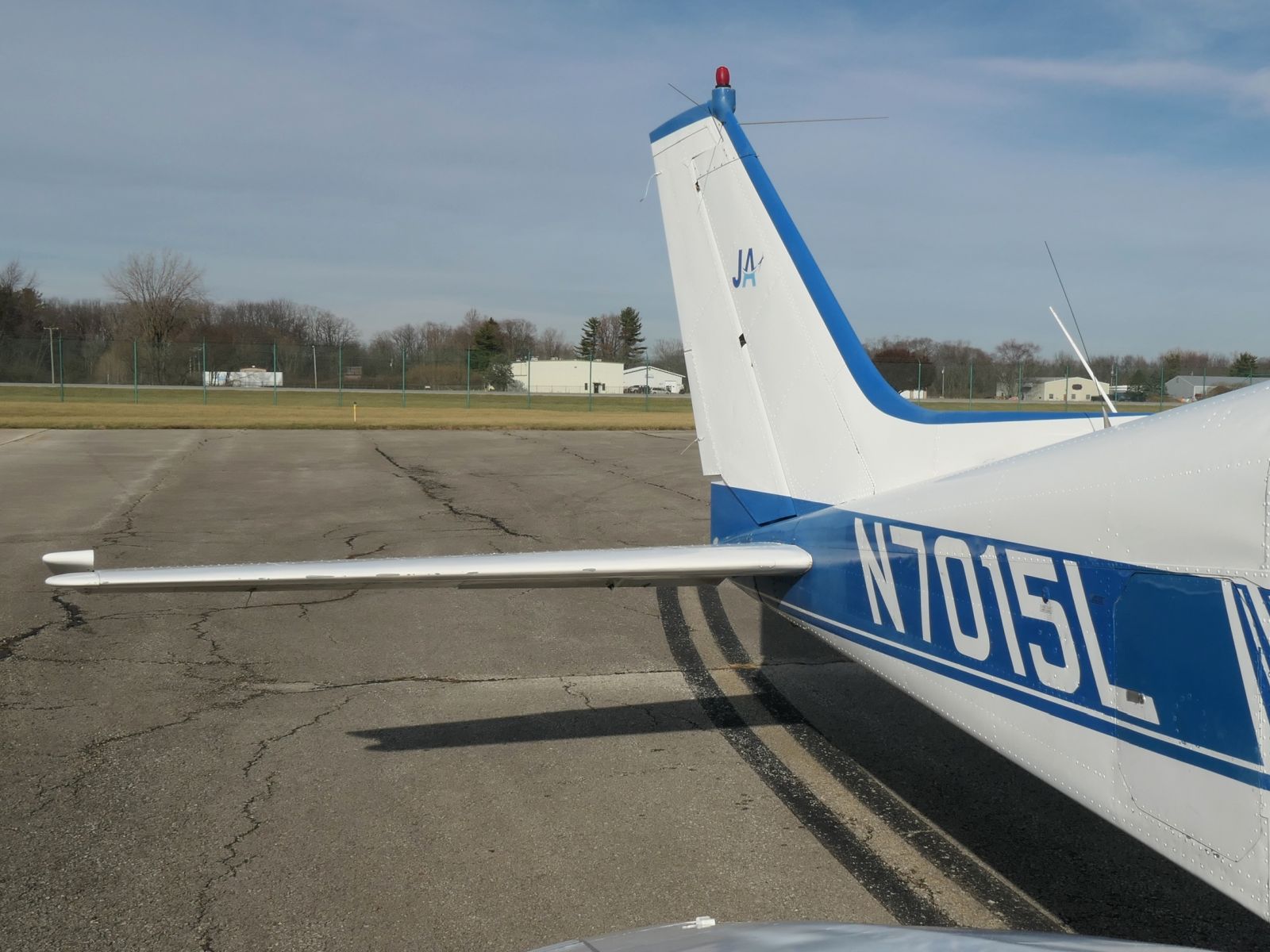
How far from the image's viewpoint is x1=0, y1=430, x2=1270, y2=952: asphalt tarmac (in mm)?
3539

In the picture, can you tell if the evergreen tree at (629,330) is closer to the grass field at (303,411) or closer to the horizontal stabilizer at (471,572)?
the grass field at (303,411)

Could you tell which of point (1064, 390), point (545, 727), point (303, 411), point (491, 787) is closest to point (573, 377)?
point (303, 411)

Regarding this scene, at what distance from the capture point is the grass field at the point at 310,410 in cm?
2645

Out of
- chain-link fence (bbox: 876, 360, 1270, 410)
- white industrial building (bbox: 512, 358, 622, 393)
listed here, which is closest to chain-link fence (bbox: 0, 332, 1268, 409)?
chain-link fence (bbox: 876, 360, 1270, 410)

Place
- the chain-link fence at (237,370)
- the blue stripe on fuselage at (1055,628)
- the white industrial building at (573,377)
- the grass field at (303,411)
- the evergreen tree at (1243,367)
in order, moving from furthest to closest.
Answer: the white industrial building at (573,377), the chain-link fence at (237,370), the grass field at (303,411), the evergreen tree at (1243,367), the blue stripe on fuselage at (1055,628)

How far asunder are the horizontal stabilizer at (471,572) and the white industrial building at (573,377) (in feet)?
168

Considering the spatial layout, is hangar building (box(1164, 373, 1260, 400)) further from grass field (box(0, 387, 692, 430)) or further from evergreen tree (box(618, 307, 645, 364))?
evergreen tree (box(618, 307, 645, 364))

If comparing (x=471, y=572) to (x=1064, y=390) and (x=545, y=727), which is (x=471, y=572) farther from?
(x=1064, y=390)

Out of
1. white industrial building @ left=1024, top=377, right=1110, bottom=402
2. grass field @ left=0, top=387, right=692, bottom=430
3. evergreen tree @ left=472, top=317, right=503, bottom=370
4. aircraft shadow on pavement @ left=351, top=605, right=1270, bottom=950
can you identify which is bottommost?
aircraft shadow on pavement @ left=351, top=605, right=1270, bottom=950

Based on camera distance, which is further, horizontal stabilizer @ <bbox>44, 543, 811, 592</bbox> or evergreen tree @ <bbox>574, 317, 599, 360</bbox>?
evergreen tree @ <bbox>574, 317, 599, 360</bbox>

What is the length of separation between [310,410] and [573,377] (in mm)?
35798

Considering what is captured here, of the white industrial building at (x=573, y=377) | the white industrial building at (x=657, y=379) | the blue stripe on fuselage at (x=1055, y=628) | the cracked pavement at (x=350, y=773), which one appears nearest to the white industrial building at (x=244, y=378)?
the white industrial building at (x=573, y=377)

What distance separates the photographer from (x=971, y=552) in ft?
11.4

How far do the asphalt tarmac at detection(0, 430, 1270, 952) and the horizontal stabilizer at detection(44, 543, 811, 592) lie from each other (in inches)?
42.5
